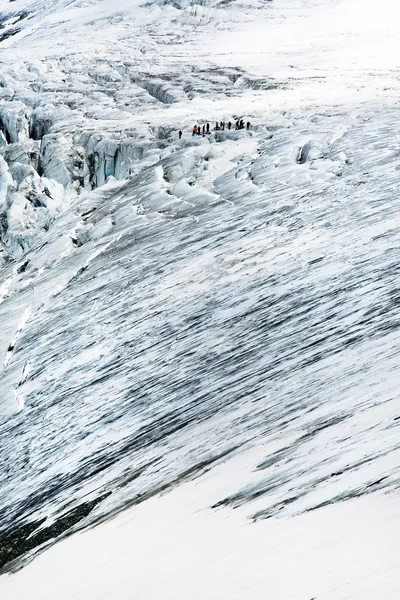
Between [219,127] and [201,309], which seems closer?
[201,309]

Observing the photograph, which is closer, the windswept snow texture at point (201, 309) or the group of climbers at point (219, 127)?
the windswept snow texture at point (201, 309)

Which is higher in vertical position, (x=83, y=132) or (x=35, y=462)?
(x=83, y=132)

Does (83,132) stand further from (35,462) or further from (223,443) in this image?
(223,443)

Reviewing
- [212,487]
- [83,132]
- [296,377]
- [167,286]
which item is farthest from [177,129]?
[212,487]

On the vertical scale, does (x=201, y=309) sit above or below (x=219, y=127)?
below

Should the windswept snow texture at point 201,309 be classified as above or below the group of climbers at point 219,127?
below

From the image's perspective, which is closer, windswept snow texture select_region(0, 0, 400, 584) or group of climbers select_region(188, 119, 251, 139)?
windswept snow texture select_region(0, 0, 400, 584)

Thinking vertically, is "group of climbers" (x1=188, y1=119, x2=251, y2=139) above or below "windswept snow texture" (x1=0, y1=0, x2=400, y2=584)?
above

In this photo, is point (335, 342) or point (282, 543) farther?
point (335, 342)
